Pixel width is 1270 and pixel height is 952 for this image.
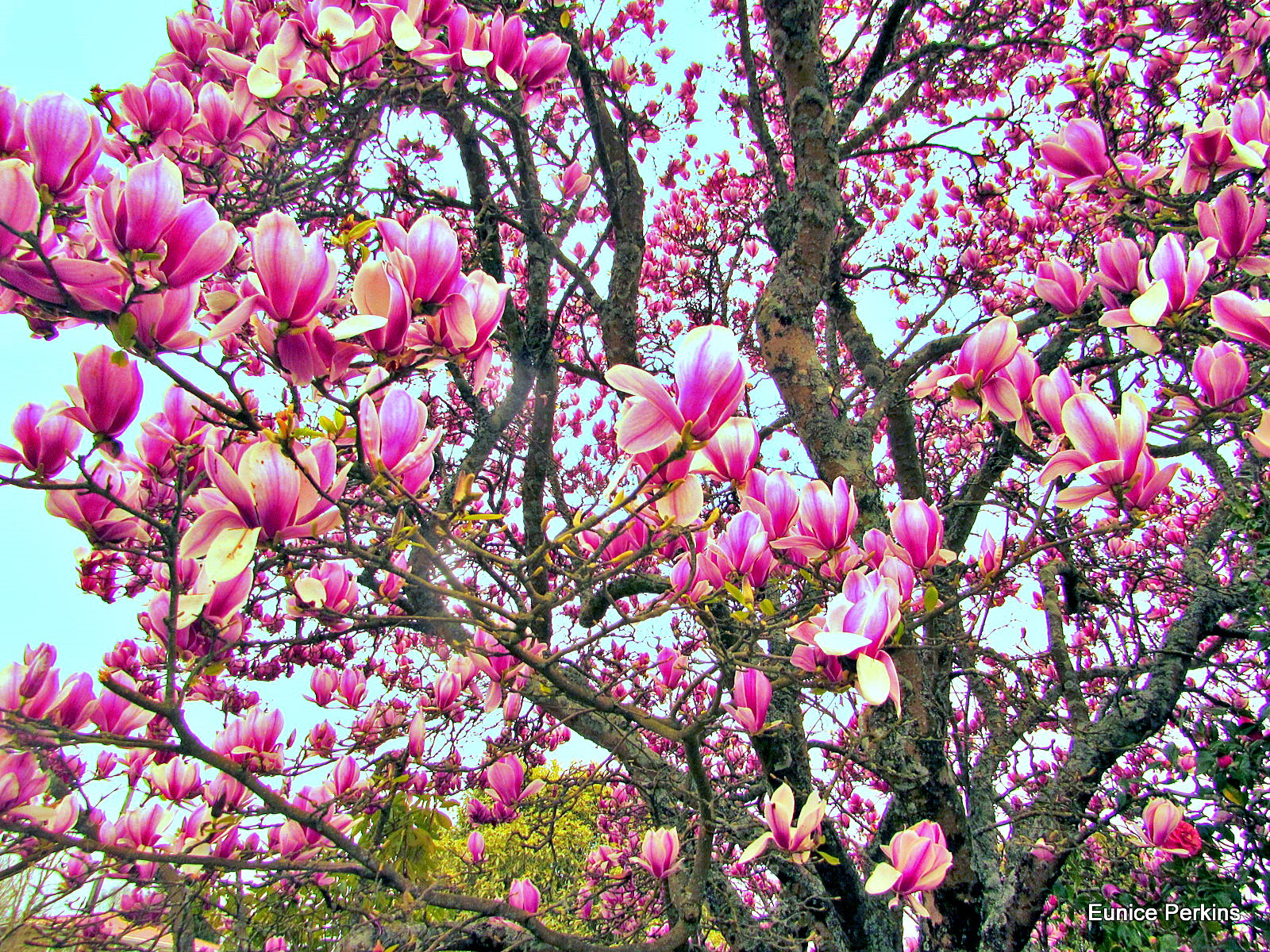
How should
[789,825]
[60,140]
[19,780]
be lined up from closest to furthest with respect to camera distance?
[60,140] → [19,780] → [789,825]

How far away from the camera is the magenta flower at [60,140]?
83cm

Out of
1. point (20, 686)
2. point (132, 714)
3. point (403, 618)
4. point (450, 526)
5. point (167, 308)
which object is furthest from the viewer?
point (132, 714)

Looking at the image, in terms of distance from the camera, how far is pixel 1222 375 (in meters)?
1.48

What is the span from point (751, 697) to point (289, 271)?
1.17m

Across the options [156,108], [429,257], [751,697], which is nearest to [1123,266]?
[751,697]

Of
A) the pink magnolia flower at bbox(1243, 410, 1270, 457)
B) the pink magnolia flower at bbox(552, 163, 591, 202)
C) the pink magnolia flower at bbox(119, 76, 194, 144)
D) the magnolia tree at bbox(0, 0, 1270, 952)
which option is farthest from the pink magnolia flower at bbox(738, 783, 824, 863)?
the pink magnolia flower at bbox(552, 163, 591, 202)

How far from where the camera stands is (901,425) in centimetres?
370

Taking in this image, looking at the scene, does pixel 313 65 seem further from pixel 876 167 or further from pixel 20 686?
pixel 876 167

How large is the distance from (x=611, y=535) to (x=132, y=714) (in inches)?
47.7

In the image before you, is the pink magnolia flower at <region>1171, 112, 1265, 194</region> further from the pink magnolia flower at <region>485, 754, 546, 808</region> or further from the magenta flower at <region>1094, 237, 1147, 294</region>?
the pink magnolia flower at <region>485, 754, 546, 808</region>

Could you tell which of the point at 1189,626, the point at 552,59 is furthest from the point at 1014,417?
the point at 1189,626

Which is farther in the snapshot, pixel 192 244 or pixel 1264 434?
pixel 1264 434

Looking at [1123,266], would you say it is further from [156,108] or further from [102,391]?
[156,108]

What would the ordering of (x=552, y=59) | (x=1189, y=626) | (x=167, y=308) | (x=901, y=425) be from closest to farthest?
1. (x=167, y=308)
2. (x=552, y=59)
3. (x=1189, y=626)
4. (x=901, y=425)
